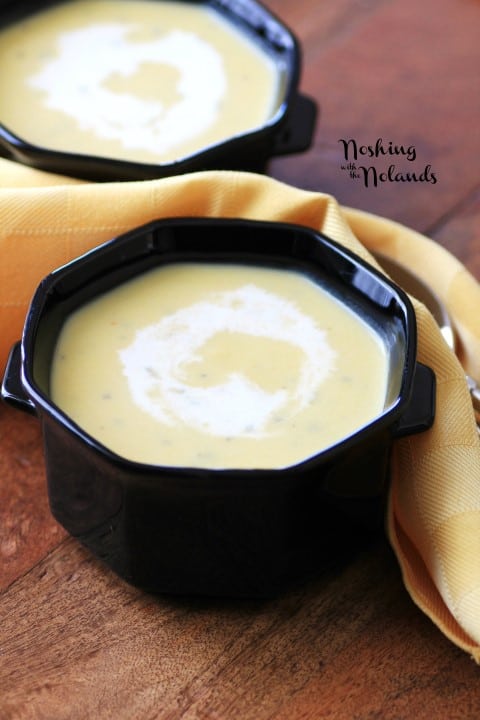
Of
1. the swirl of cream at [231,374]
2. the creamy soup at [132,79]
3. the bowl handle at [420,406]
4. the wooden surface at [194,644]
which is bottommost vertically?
the wooden surface at [194,644]

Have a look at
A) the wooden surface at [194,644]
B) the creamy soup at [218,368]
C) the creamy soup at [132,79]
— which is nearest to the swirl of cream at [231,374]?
the creamy soup at [218,368]

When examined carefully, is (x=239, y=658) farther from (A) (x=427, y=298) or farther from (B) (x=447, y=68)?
(B) (x=447, y=68)

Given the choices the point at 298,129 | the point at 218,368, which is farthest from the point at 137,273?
the point at 298,129

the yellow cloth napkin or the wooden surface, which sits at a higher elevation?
the yellow cloth napkin

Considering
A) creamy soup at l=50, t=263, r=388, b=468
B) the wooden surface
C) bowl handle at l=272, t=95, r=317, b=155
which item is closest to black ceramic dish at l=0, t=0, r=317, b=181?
bowl handle at l=272, t=95, r=317, b=155

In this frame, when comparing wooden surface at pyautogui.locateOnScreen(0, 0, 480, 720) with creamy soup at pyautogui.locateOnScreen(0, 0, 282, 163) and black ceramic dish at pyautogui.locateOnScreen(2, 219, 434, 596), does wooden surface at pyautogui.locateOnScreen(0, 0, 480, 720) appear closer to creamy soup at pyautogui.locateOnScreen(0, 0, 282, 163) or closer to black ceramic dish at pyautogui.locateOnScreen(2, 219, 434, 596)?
black ceramic dish at pyautogui.locateOnScreen(2, 219, 434, 596)

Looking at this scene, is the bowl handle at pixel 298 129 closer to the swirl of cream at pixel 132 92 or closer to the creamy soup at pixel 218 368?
the swirl of cream at pixel 132 92
